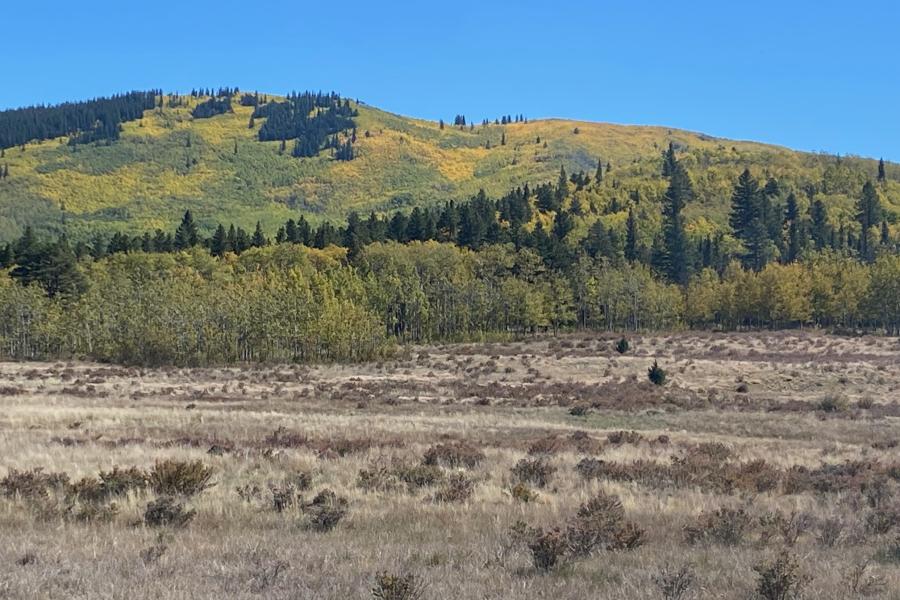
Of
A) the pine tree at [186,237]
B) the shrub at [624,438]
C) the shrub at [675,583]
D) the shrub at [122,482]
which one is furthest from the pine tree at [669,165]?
the shrub at [675,583]

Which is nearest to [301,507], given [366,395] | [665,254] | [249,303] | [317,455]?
[317,455]

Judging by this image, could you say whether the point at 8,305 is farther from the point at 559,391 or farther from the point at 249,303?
the point at 559,391

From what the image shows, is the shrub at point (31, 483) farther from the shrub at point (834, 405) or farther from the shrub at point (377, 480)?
the shrub at point (834, 405)

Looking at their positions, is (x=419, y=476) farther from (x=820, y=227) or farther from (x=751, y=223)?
(x=820, y=227)

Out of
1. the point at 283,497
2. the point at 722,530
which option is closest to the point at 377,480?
the point at 283,497

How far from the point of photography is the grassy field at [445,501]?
8398 millimetres

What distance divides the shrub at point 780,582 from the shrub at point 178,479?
9445 mm

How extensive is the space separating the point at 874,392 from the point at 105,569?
147 ft

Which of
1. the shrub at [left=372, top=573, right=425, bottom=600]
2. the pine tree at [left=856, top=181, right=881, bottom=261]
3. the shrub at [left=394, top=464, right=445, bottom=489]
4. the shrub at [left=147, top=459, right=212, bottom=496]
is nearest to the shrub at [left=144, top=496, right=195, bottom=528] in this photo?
the shrub at [left=147, top=459, right=212, bottom=496]

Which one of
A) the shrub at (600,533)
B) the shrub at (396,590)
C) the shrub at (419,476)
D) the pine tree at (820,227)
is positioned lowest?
the shrub at (419,476)

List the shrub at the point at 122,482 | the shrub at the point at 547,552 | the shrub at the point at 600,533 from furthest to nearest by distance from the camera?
the shrub at the point at 122,482 → the shrub at the point at 600,533 → the shrub at the point at 547,552

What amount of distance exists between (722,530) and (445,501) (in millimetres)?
4631

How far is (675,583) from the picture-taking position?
7910 millimetres

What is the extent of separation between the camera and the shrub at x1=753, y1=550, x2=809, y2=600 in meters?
7.67
